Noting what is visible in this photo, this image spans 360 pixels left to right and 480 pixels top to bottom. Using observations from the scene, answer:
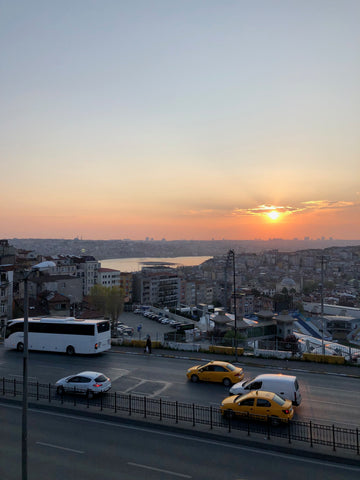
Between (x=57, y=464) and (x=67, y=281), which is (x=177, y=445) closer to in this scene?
(x=57, y=464)

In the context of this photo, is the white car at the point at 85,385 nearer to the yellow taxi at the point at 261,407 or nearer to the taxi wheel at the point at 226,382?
the taxi wheel at the point at 226,382

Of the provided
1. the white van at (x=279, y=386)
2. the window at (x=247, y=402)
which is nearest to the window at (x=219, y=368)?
the white van at (x=279, y=386)

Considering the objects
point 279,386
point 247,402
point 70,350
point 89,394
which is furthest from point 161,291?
point 247,402

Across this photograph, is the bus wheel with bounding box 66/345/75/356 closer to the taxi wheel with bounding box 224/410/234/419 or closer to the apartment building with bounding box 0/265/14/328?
the taxi wheel with bounding box 224/410/234/419

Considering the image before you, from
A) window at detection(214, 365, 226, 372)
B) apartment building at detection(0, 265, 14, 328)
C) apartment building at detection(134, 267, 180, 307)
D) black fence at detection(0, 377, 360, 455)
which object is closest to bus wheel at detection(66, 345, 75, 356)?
black fence at detection(0, 377, 360, 455)

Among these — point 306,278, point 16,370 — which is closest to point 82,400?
Answer: point 16,370

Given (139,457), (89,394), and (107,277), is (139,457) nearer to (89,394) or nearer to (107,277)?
(89,394)
